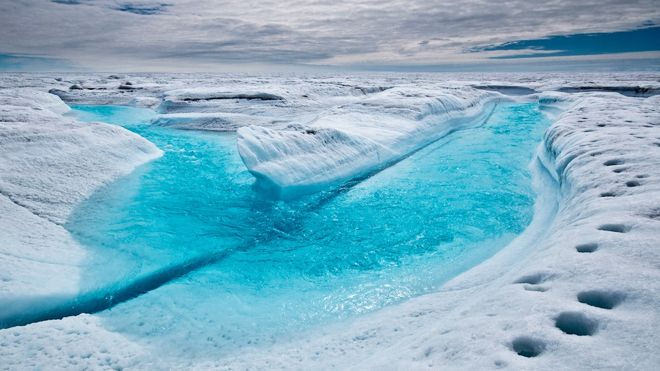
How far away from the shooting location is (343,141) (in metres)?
9.71

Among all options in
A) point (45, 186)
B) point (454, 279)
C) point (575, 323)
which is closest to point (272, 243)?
point (454, 279)

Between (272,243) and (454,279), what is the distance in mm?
2645

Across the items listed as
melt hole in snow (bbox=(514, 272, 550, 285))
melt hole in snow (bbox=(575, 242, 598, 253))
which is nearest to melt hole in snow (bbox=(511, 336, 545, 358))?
melt hole in snow (bbox=(514, 272, 550, 285))

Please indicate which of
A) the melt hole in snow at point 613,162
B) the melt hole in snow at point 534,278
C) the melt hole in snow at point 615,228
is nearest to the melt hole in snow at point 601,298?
the melt hole in snow at point 534,278

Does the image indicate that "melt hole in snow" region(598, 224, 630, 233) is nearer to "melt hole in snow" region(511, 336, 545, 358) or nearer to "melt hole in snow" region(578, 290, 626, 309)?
"melt hole in snow" region(578, 290, 626, 309)

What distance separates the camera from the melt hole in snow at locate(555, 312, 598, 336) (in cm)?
213

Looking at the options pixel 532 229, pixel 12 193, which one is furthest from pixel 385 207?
pixel 12 193

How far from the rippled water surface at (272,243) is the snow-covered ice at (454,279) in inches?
11.5

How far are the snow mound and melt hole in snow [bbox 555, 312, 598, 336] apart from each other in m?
5.50

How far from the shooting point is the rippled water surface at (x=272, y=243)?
12.7 ft

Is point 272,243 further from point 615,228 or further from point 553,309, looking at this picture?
point 615,228

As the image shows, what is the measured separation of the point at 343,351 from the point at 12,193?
213 inches

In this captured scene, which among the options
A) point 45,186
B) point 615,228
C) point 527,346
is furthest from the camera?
point 45,186

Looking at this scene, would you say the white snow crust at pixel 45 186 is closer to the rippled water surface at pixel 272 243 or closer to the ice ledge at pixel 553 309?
the rippled water surface at pixel 272 243
